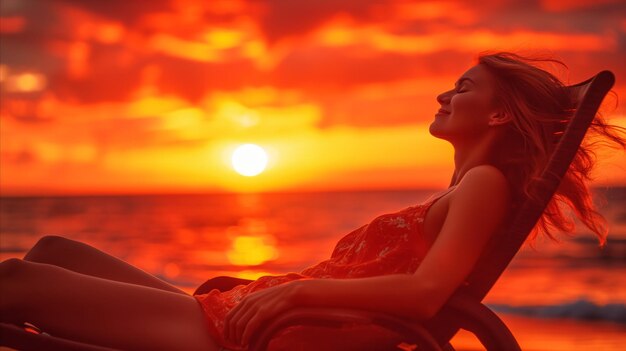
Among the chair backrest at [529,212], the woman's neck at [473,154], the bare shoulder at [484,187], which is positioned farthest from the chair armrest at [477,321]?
the woman's neck at [473,154]

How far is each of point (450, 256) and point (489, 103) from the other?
0.71m

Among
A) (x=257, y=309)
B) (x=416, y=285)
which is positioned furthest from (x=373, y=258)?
(x=257, y=309)

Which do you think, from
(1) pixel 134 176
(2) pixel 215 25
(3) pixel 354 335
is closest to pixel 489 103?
(3) pixel 354 335

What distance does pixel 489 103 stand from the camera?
9.02 feet

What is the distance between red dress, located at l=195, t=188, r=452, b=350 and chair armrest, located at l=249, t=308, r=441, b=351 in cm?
32

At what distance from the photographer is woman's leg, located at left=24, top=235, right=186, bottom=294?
2881mm

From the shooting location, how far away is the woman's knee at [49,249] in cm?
285

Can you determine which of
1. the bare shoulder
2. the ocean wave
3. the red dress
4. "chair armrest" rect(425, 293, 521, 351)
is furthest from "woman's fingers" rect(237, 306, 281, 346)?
the ocean wave

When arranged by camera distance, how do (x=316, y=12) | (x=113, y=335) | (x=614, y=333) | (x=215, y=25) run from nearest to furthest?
(x=113, y=335) → (x=614, y=333) → (x=316, y=12) → (x=215, y=25)

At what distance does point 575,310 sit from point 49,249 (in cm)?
849

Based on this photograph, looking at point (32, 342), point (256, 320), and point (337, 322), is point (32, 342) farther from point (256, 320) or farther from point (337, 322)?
point (337, 322)

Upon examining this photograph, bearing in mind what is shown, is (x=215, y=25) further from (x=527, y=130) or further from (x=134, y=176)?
(x=134, y=176)

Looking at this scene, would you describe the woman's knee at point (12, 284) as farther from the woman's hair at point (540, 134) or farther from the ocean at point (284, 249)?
the ocean at point (284, 249)

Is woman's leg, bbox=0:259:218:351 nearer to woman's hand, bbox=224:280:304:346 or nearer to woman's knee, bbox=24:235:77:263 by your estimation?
woman's hand, bbox=224:280:304:346
